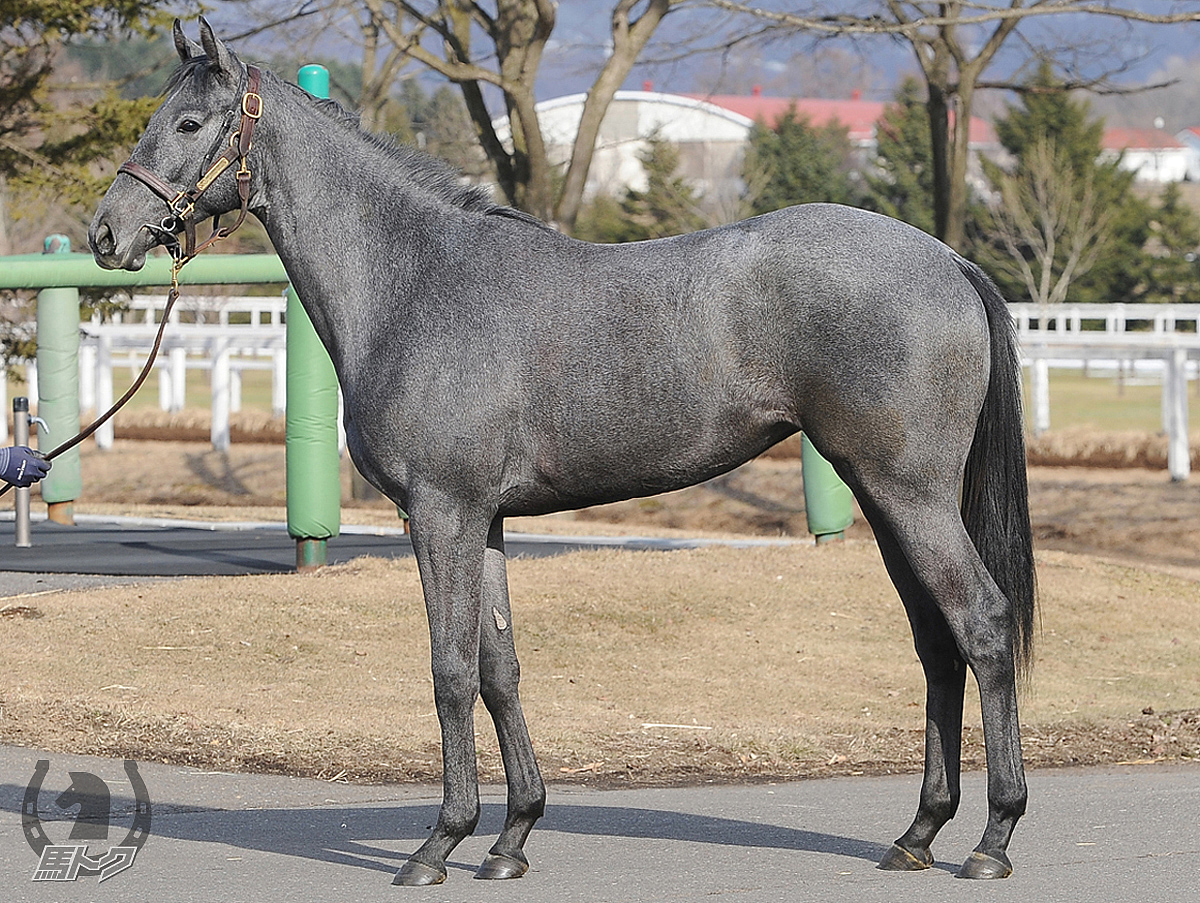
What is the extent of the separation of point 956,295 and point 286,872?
2711 millimetres

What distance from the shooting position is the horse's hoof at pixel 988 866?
15.6 ft

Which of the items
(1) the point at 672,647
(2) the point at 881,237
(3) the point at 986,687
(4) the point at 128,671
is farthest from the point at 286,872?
(1) the point at 672,647

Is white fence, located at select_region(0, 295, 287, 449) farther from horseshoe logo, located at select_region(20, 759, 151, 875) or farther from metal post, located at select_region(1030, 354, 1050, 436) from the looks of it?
horseshoe logo, located at select_region(20, 759, 151, 875)

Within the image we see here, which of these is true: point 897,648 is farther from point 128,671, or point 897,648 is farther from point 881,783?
point 128,671

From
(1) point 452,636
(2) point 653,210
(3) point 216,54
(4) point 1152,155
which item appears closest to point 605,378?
(1) point 452,636

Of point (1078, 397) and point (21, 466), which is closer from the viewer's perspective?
point (21, 466)

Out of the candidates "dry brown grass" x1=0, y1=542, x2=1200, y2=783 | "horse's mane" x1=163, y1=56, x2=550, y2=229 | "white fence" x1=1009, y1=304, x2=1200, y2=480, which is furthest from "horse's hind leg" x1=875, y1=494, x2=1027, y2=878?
"white fence" x1=1009, y1=304, x2=1200, y2=480

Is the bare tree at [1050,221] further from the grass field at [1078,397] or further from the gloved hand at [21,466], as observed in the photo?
the gloved hand at [21,466]

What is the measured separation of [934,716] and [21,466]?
328 cm

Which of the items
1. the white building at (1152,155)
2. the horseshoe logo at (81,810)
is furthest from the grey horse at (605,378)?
the white building at (1152,155)

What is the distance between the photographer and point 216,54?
4.71m

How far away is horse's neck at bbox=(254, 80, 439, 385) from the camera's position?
16.1ft

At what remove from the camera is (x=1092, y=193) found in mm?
41500

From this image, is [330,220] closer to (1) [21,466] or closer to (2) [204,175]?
(2) [204,175]
